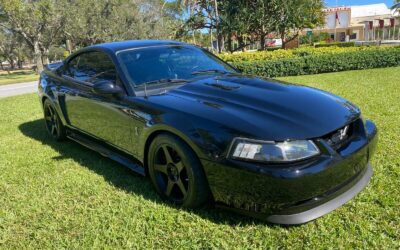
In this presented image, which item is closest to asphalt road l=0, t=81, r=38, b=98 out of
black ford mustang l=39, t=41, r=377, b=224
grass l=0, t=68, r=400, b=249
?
grass l=0, t=68, r=400, b=249

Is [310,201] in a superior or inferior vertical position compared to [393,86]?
superior

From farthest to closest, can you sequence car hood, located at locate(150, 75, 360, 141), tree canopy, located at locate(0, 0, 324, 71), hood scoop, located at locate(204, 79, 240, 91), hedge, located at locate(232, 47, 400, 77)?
tree canopy, located at locate(0, 0, 324, 71)
hedge, located at locate(232, 47, 400, 77)
hood scoop, located at locate(204, 79, 240, 91)
car hood, located at locate(150, 75, 360, 141)

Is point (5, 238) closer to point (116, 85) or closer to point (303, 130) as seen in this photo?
point (116, 85)

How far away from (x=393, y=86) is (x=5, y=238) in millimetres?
8112

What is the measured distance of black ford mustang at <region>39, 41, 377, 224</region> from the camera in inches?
95.9

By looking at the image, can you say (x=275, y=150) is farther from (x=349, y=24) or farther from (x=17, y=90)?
(x=349, y=24)

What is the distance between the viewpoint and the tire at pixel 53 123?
5160 millimetres

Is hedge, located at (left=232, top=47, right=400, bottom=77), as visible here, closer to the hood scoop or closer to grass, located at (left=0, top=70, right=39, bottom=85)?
the hood scoop

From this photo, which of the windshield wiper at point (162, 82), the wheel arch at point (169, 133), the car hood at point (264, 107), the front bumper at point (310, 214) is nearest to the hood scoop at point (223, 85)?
the car hood at point (264, 107)

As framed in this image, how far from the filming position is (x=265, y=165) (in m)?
2.40

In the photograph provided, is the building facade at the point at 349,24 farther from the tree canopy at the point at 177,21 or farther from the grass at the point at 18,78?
the grass at the point at 18,78

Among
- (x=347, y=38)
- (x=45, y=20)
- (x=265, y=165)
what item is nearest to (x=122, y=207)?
(x=265, y=165)

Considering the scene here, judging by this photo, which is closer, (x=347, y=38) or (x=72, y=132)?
(x=72, y=132)

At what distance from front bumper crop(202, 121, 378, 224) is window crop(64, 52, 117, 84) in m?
1.73
